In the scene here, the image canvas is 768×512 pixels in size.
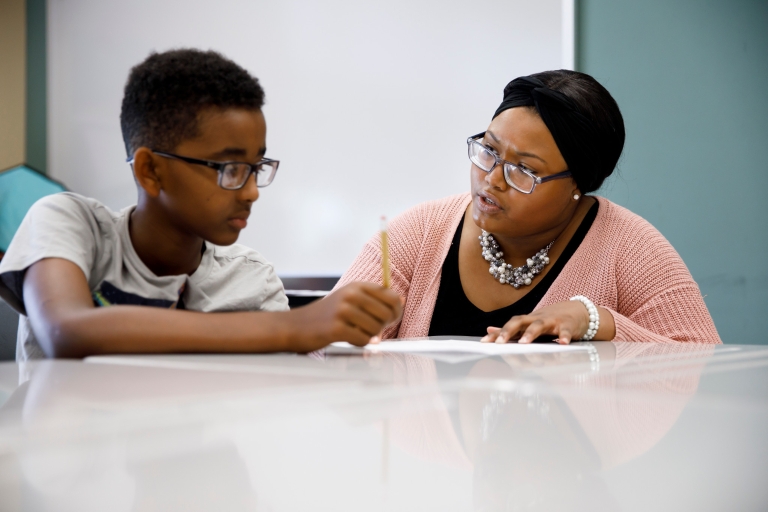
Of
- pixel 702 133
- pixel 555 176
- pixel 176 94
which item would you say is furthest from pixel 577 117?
pixel 702 133

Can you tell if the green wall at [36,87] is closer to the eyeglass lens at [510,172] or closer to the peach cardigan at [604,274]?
the peach cardigan at [604,274]

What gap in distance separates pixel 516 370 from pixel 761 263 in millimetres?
2034

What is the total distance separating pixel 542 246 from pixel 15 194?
2.38m

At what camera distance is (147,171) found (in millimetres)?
923

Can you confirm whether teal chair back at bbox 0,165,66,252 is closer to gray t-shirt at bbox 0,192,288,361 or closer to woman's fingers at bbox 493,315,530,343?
gray t-shirt at bbox 0,192,288,361

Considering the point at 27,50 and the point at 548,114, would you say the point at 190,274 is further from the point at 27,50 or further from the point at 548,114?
the point at 27,50

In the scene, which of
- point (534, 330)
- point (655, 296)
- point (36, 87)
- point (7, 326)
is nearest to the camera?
point (534, 330)

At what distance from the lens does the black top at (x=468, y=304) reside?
1.43 metres

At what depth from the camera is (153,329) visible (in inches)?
27.2

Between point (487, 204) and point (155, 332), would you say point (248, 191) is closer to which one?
point (155, 332)

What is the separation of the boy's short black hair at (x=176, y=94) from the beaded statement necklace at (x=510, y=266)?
0.73m

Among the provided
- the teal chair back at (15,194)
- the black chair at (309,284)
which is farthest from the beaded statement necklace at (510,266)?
the teal chair back at (15,194)

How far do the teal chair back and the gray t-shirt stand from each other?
2091mm

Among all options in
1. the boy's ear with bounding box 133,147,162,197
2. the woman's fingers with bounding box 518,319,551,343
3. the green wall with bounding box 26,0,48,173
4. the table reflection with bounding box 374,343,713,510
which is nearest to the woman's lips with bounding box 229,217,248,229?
the boy's ear with bounding box 133,147,162,197
